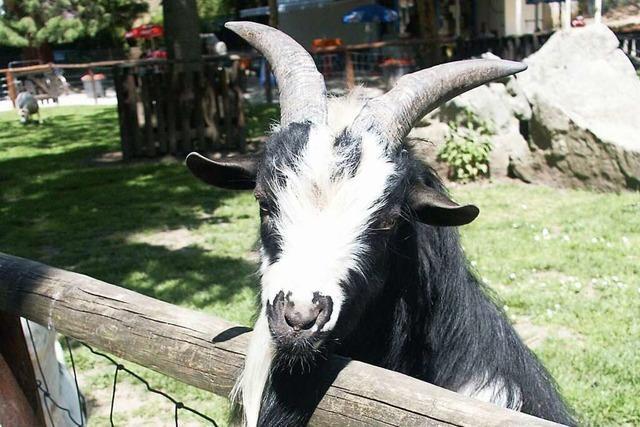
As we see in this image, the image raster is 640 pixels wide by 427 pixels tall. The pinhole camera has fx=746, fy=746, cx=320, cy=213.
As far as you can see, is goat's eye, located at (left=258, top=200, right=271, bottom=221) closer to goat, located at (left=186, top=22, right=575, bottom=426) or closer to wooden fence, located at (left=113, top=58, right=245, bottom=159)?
goat, located at (left=186, top=22, right=575, bottom=426)

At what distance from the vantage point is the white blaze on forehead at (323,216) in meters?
1.93

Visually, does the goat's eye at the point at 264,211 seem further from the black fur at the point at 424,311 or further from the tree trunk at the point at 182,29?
the tree trunk at the point at 182,29

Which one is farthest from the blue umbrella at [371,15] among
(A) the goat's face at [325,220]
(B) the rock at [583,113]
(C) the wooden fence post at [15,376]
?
(A) the goat's face at [325,220]

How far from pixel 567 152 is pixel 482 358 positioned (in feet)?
22.4

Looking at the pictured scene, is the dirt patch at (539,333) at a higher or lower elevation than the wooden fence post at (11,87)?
lower

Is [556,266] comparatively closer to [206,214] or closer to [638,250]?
[638,250]

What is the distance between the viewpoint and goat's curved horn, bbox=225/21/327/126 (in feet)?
8.00

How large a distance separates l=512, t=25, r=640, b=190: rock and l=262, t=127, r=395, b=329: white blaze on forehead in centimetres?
690

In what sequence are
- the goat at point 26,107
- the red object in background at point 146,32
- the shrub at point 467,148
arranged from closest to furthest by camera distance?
the shrub at point 467,148
the goat at point 26,107
the red object in background at point 146,32

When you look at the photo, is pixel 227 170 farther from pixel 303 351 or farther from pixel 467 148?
pixel 467 148

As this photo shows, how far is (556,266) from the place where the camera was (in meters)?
6.18

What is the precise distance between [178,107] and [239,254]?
16.7 feet

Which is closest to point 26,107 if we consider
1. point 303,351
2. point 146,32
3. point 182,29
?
point 182,29

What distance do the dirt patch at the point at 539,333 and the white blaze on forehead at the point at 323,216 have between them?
9.79 ft
